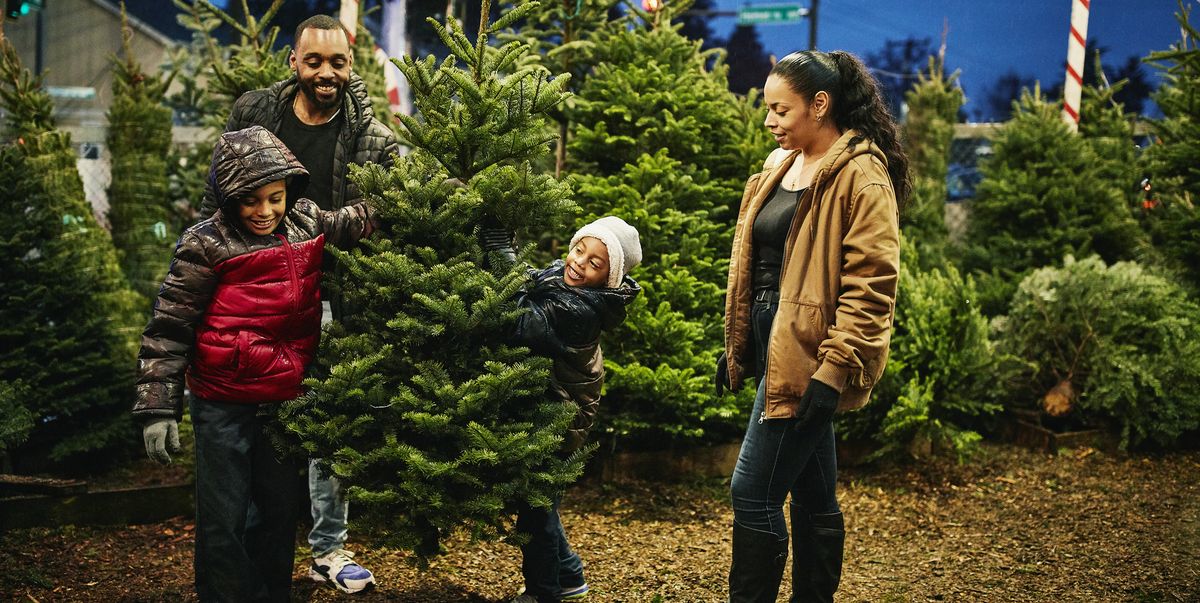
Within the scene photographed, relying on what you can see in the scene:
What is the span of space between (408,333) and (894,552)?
2.85 meters

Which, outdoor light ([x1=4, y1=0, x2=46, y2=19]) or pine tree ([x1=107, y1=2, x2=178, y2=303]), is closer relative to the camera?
pine tree ([x1=107, y1=2, x2=178, y2=303])

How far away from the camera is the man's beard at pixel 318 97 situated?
4043 millimetres

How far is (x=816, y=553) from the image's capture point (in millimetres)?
3568

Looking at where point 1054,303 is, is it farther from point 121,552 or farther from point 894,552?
point 121,552

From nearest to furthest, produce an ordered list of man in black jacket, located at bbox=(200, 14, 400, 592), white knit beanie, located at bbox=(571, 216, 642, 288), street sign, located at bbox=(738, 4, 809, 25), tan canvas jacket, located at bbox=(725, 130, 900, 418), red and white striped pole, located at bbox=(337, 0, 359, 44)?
tan canvas jacket, located at bbox=(725, 130, 900, 418) < white knit beanie, located at bbox=(571, 216, 642, 288) < man in black jacket, located at bbox=(200, 14, 400, 592) < red and white striped pole, located at bbox=(337, 0, 359, 44) < street sign, located at bbox=(738, 4, 809, 25)

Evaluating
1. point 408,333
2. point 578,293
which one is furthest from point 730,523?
point 408,333

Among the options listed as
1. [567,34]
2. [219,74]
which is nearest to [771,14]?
[567,34]

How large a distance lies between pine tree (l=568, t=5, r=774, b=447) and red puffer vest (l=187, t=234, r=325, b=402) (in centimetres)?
223

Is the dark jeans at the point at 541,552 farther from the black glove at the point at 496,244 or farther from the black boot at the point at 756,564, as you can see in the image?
the black glove at the point at 496,244

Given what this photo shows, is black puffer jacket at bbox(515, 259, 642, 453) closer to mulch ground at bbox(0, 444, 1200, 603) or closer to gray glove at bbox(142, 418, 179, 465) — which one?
mulch ground at bbox(0, 444, 1200, 603)

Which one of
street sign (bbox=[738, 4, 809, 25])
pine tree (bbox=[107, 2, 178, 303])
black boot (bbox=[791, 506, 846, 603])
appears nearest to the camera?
black boot (bbox=[791, 506, 846, 603])

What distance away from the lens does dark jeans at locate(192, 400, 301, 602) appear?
136 inches

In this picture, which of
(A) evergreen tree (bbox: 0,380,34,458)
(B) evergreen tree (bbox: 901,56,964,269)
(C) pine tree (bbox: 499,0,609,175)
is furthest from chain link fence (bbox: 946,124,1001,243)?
(A) evergreen tree (bbox: 0,380,34,458)

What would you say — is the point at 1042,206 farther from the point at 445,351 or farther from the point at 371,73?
the point at 445,351
